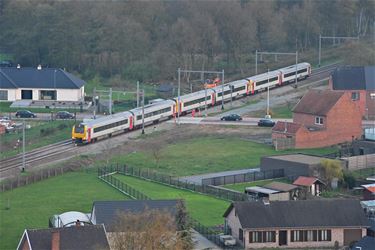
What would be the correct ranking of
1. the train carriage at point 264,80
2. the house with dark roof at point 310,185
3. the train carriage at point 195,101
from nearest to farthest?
the house with dark roof at point 310,185
the train carriage at point 195,101
the train carriage at point 264,80

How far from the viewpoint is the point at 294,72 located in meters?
92.1

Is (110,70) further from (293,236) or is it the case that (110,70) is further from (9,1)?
(293,236)

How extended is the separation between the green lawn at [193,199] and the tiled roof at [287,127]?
13.0 meters

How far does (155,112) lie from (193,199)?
23.4 metres

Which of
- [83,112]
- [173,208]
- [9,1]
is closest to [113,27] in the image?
[9,1]

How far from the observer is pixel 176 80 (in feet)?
323

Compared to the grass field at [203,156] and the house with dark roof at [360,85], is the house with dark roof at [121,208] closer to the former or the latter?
the grass field at [203,156]

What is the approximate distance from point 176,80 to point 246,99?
1253cm

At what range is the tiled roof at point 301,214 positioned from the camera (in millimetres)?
45812

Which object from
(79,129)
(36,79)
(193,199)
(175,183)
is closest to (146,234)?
(193,199)

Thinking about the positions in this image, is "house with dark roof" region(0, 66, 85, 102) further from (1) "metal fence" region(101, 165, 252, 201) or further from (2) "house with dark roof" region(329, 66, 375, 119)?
(1) "metal fence" region(101, 165, 252, 201)

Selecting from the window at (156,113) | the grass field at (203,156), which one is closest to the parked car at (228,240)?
the grass field at (203,156)

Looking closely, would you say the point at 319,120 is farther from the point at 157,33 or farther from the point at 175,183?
the point at 157,33

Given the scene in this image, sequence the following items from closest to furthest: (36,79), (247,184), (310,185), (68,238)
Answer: (68,238), (310,185), (247,184), (36,79)
